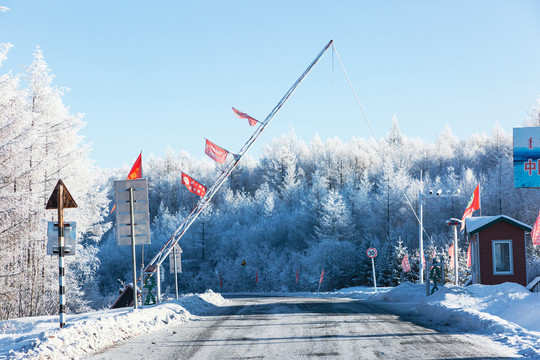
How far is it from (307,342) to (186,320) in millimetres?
5951

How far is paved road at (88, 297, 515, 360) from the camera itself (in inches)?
337

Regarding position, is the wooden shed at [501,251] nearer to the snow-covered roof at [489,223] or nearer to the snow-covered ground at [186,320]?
the snow-covered roof at [489,223]

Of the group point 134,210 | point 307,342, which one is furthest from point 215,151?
point 307,342

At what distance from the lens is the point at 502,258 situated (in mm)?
24641

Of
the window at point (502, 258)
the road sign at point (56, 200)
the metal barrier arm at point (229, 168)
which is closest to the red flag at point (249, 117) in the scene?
the metal barrier arm at point (229, 168)

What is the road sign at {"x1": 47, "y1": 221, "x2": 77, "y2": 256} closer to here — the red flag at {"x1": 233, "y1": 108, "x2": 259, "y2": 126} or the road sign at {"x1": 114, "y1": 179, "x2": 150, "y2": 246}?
the road sign at {"x1": 114, "y1": 179, "x2": 150, "y2": 246}

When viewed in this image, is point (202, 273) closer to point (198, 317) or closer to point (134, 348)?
point (198, 317)

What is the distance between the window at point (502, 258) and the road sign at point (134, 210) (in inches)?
688

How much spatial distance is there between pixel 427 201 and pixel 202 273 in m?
33.1

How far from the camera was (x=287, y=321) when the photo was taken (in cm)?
1382

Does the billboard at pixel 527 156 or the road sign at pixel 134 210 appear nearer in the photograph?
the road sign at pixel 134 210

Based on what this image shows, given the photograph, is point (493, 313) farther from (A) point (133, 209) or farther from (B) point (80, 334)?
(B) point (80, 334)

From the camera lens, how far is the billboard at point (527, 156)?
19.7 meters

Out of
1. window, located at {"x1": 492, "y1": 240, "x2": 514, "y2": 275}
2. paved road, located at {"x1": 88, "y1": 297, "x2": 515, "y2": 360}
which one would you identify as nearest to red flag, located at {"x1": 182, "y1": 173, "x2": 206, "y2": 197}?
paved road, located at {"x1": 88, "y1": 297, "x2": 515, "y2": 360}
